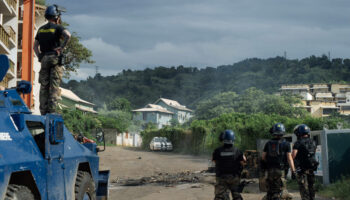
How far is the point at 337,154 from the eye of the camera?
528 inches

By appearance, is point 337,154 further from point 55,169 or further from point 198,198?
point 55,169

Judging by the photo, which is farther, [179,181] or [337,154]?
[179,181]

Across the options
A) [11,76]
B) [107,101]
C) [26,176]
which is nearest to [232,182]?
[26,176]

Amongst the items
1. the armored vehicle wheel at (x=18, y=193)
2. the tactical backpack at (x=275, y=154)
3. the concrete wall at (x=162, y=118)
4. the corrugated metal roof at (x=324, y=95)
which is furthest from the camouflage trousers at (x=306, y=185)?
the corrugated metal roof at (x=324, y=95)

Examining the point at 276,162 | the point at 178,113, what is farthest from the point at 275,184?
the point at 178,113

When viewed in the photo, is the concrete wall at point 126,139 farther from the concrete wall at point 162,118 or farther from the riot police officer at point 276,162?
the riot police officer at point 276,162

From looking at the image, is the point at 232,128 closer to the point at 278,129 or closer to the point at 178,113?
the point at 278,129

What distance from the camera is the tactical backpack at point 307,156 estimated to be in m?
9.44

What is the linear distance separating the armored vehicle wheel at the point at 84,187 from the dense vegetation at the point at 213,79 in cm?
11070

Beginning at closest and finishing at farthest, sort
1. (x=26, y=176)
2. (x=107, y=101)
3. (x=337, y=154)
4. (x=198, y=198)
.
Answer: (x=26, y=176)
(x=198, y=198)
(x=337, y=154)
(x=107, y=101)

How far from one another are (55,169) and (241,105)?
65799mm

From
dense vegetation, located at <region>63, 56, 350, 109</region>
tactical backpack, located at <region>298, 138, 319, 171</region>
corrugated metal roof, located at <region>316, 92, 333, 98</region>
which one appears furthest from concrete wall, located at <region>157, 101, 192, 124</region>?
tactical backpack, located at <region>298, 138, 319, 171</region>

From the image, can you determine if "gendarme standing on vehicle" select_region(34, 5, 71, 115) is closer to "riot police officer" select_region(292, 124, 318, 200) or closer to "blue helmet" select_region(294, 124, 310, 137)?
"riot police officer" select_region(292, 124, 318, 200)

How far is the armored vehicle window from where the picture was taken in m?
5.76
